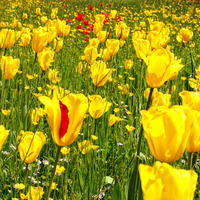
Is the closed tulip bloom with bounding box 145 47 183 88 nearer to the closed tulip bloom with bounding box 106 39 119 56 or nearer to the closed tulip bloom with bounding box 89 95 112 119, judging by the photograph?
the closed tulip bloom with bounding box 89 95 112 119

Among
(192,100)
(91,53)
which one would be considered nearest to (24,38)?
(91,53)

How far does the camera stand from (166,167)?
0.49 m

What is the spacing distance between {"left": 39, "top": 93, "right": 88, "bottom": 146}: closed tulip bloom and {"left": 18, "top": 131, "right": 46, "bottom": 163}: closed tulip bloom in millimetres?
273

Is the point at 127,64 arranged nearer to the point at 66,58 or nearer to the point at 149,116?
the point at 66,58

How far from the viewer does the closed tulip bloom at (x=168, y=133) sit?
64cm

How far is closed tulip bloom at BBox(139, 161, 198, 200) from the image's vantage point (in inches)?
18.6

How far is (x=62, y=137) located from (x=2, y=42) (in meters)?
1.45

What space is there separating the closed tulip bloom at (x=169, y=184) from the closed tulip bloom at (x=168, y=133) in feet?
0.52

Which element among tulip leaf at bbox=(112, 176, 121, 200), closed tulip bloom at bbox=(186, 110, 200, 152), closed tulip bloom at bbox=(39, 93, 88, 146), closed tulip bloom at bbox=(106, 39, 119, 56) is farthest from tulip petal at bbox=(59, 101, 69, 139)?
closed tulip bloom at bbox=(106, 39, 119, 56)

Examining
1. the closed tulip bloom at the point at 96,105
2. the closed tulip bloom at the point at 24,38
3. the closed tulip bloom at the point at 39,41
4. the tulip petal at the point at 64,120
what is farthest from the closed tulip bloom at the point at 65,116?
the closed tulip bloom at the point at 24,38

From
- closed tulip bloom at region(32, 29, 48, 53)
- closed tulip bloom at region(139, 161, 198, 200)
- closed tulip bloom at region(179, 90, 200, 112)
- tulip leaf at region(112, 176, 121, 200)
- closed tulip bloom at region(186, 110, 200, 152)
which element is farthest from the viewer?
closed tulip bloom at region(32, 29, 48, 53)

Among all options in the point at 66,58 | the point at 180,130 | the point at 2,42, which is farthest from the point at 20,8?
the point at 180,130

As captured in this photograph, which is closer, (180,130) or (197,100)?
(180,130)

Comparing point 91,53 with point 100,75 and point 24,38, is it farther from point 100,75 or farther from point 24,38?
point 24,38
